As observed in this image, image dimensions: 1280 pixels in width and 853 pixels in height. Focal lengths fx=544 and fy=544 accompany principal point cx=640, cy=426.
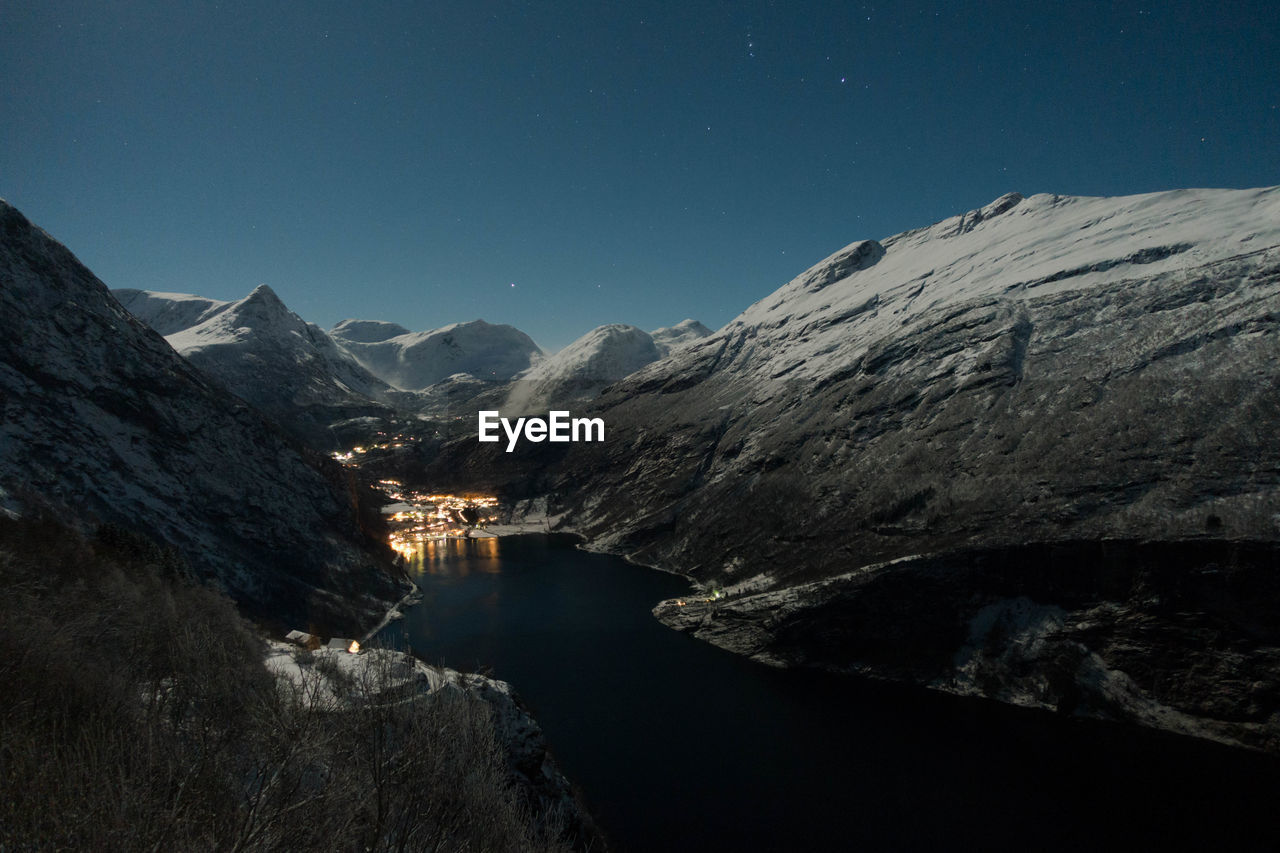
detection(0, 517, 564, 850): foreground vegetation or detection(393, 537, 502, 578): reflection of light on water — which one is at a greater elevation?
detection(0, 517, 564, 850): foreground vegetation

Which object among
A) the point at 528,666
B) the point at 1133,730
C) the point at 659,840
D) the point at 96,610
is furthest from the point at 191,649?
the point at 1133,730

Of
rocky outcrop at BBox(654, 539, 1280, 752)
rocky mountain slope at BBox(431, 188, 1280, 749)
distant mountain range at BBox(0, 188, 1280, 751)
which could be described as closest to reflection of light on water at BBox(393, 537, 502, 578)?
distant mountain range at BBox(0, 188, 1280, 751)

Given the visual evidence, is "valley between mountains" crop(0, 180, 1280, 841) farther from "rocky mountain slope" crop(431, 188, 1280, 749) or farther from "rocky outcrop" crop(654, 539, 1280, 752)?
"rocky mountain slope" crop(431, 188, 1280, 749)

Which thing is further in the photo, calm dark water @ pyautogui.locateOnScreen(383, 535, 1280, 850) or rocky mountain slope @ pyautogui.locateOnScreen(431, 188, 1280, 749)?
rocky mountain slope @ pyautogui.locateOnScreen(431, 188, 1280, 749)

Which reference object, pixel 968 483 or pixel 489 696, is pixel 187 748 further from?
pixel 968 483

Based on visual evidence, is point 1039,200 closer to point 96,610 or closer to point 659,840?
point 659,840

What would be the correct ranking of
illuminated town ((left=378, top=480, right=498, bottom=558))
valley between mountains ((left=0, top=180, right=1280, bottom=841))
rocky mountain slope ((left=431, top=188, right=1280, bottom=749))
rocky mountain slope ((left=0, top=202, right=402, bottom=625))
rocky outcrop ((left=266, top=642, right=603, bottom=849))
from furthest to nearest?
illuminated town ((left=378, top=480, right=498, bottom=558)) < rocky mountain slope ((left=0, top=202, right=402, bottom=625)) < rocky mountain slope ((left=431, top=188, right=1280, bottom=749)) < valley between mountains ((left=0, top=180, right=1280, bottom=841)) < rocky outcrop ((left=266, top=642, right=603, bottom=849))

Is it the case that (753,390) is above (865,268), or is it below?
below

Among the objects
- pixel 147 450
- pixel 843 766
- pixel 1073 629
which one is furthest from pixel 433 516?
pixel 1073 629
